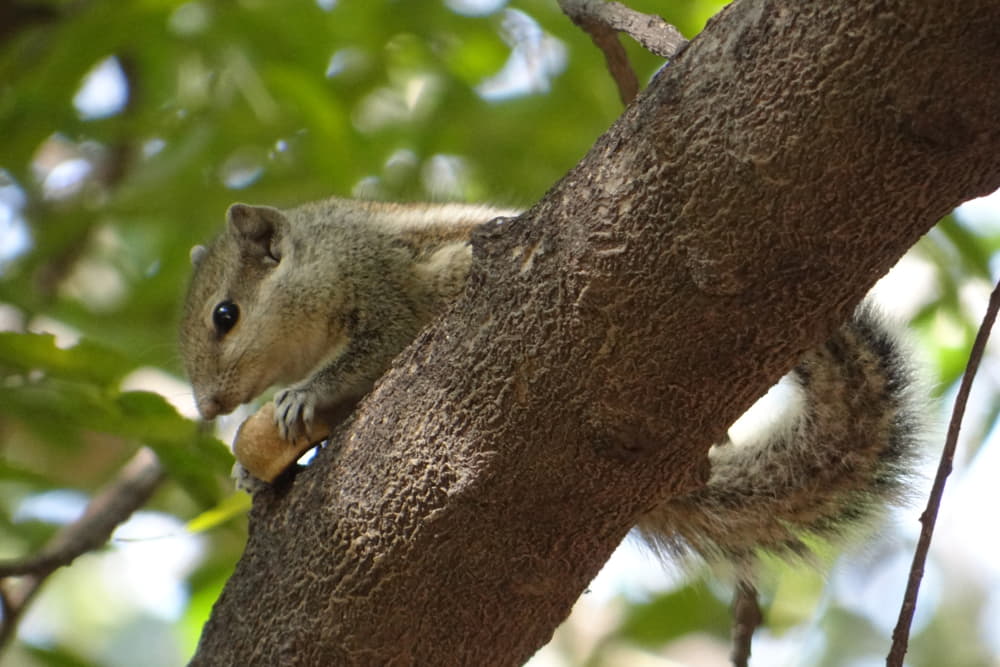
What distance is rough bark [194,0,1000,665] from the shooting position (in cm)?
134

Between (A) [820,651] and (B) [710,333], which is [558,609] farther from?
(A) [820,651]

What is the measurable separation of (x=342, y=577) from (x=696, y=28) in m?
1.95

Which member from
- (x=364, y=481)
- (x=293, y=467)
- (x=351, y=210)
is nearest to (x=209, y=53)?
(x=351, y=210)

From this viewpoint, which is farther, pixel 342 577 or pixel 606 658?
pixel 606 658

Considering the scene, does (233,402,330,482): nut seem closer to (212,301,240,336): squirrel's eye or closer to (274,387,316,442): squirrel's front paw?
(274,387,316,442): squirrel's front paw

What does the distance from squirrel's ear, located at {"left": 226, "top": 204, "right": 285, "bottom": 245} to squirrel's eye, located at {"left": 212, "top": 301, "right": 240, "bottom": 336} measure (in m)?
0.18

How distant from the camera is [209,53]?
3.53 meters

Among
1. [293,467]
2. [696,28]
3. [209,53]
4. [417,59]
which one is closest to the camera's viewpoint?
[293,467]

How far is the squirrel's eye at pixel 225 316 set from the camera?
278 centimetres

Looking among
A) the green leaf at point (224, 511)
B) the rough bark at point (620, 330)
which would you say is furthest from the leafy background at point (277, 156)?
the rough bark at point (620, 330)

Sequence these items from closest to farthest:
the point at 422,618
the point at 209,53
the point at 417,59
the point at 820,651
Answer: the point at 422,618 < the point at 209,53 < the point at 417,59 < the point at 820,651

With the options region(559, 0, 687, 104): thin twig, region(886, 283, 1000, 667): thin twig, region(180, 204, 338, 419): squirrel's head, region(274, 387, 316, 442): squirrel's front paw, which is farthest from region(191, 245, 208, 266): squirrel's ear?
region(886, 283, 1000, 667): thin twig

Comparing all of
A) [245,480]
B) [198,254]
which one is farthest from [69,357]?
[198,254]

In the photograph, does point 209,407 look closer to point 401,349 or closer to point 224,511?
point 224,511
